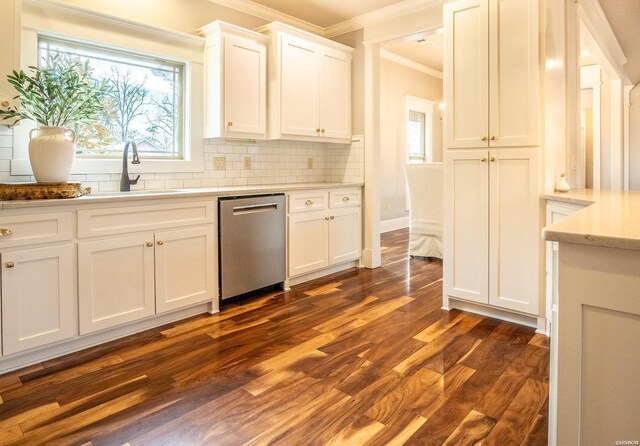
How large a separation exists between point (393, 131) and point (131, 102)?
434 centimetres

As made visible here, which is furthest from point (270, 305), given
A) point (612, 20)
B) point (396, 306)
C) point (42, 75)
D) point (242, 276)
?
point (612, 20)

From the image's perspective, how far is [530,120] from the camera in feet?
8.45

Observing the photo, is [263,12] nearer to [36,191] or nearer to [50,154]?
[50,154]

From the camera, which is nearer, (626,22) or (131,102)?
(131,102)

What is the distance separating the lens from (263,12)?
3900 millimetres

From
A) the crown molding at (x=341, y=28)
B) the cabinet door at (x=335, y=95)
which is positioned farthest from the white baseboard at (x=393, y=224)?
the crown molding at (x=341, y=28)

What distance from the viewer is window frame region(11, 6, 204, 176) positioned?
2570 millimetres

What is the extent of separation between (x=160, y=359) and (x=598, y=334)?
2068 millimetres

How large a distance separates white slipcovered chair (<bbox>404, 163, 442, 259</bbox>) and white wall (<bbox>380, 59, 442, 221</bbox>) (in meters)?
1.68

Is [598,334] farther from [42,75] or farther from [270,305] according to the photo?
[42,75]

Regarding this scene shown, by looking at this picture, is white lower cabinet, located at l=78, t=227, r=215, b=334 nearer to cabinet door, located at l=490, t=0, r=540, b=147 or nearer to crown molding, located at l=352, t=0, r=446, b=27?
cabinet door, located at l=490, t=0, r=540, b=147

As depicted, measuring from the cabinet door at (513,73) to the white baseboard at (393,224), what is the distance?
3819 mm

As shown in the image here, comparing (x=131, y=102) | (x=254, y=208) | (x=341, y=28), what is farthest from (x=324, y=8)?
(x=254, y=208)

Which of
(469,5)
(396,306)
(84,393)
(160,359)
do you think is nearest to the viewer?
(84,393)
